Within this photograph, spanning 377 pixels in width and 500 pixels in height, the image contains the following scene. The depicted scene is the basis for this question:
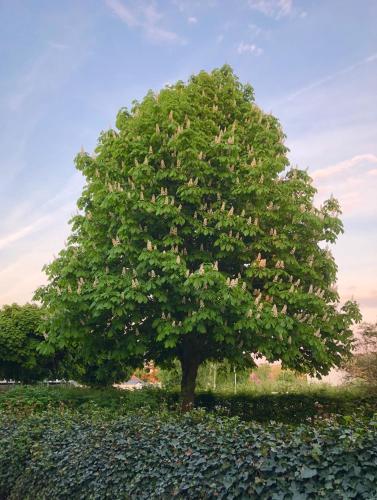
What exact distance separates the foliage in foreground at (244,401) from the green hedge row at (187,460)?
289 inches

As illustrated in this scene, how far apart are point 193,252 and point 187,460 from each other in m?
8.83

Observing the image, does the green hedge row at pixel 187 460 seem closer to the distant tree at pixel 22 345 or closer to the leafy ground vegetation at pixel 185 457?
the leafy ground vegetation at pixel 185 457

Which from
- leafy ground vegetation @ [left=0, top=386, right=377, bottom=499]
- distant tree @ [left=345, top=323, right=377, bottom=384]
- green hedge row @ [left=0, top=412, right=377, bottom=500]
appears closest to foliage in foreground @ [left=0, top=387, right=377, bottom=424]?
distant tree @ [left=345, top=323, right=377, bottom=384]

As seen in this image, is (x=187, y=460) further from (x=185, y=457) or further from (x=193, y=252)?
(x=193, y=252)

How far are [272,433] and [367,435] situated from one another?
139 cm

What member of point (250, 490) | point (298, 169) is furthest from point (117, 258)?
point (250, 490)

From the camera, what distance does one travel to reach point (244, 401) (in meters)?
18.9

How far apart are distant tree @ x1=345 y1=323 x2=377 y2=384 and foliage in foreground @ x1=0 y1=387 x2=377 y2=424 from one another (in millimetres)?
671

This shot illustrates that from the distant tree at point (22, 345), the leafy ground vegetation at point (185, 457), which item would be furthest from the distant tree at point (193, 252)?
the distant tree at point (22, 345)

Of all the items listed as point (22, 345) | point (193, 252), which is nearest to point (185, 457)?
point (193, 252)

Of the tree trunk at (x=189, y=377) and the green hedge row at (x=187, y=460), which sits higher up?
the tree trunk at (x=189, y=377)

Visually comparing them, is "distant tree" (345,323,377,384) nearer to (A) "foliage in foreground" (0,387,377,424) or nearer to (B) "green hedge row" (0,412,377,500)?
(A) "foliage in foreground" (0,387,377,424)

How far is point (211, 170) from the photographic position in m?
14.6

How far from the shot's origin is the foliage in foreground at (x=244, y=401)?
17.4 metres
